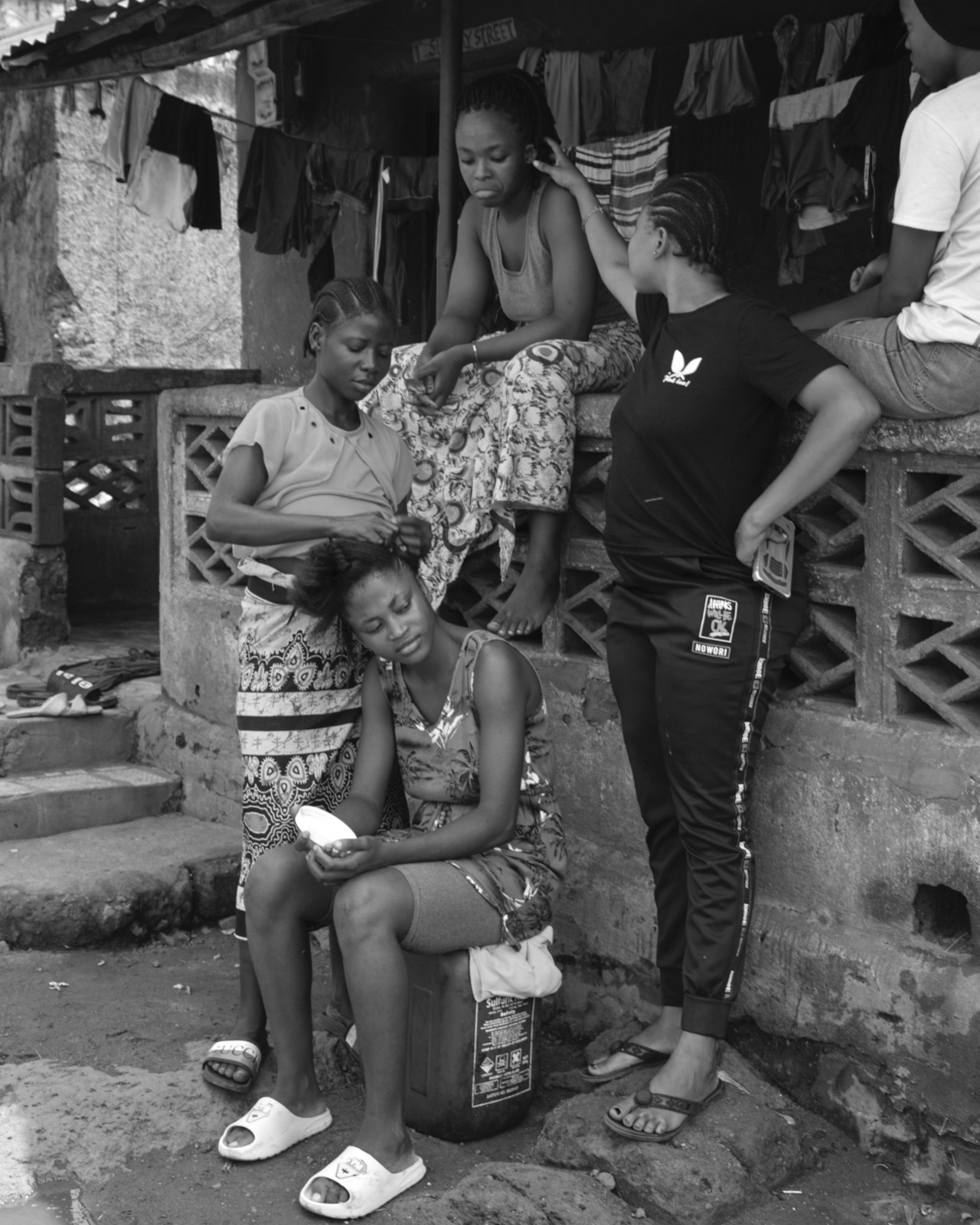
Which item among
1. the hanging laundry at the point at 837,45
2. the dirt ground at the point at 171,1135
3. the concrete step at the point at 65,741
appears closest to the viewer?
the dirt ground at the point at 171,1135

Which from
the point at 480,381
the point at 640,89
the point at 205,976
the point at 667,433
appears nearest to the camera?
the point at 667,433

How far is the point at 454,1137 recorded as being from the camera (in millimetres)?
3443

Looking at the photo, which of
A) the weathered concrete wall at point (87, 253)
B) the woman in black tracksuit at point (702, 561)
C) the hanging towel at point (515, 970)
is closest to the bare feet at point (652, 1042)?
the woman in black tracksuit at point (702, 561)

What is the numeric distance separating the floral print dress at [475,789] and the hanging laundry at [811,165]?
2847 millimetres

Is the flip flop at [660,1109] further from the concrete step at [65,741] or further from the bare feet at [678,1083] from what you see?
the concrete step at [65,741]

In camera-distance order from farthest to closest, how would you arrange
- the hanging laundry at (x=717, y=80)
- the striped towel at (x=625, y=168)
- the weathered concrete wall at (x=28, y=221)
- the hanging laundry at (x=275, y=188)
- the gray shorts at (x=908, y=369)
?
the weathered concrete wall at (x=28, y=221) → the hanging laundry at (x=275, y=188) → the striped towel at (x=625, y=168) → the hanging laundry at (x=717, y=80) → the gray shorts at (x=908, y=369)

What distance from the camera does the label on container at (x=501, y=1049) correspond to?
11.1 feet

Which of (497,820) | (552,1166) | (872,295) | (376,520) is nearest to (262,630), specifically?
(376,520)

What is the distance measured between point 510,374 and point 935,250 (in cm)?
126

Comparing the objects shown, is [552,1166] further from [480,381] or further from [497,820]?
[480,381]

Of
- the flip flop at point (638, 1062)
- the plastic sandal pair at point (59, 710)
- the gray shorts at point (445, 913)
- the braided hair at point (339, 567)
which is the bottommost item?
the flip flop at point (638, 1062)

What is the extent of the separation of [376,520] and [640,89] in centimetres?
313

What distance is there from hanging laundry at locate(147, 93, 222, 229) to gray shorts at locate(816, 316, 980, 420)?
4.69m

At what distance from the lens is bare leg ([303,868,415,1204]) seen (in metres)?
3.14
